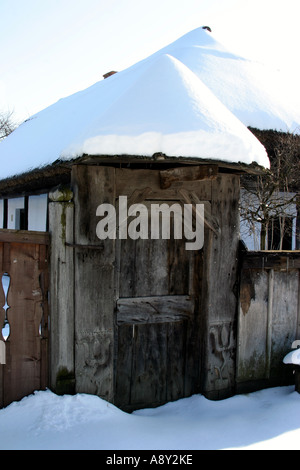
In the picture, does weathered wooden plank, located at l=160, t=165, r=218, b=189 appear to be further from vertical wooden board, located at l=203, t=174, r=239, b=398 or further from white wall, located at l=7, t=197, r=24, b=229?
white wall, located at l=7, t=197, r=24, b=229

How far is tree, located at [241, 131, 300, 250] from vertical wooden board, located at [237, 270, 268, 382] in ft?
14.0

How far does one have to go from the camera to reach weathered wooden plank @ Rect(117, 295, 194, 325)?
3502mm

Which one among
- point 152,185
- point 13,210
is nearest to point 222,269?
point 152,185

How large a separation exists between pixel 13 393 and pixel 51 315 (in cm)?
61

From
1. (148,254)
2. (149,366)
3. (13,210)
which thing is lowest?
(149,366)

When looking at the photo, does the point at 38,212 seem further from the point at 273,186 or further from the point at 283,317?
the point at 283,317

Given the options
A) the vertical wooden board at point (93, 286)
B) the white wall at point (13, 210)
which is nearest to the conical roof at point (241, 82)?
the white wall at point (13, 210)

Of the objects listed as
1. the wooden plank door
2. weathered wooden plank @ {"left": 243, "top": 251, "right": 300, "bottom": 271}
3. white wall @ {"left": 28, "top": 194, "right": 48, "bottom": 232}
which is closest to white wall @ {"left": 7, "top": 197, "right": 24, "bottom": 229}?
white wall @ {"left": 28, "top": 194, "right": 48, "bottom": 232}

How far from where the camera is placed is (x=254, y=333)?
3896mm

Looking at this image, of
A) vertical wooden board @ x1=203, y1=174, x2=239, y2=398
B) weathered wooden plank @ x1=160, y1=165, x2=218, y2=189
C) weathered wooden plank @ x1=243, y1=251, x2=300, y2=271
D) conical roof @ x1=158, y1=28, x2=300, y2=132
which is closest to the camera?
weathered wooden plank @ x1=160, y1=165, x2=218, y2=189

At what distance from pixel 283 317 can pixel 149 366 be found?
1381mm

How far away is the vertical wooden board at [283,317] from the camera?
3986 millimetres

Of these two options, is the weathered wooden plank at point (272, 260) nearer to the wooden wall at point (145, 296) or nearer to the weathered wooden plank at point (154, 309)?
the wooden wall at point (145, 296)

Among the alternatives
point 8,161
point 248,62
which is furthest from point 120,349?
point 248,62
